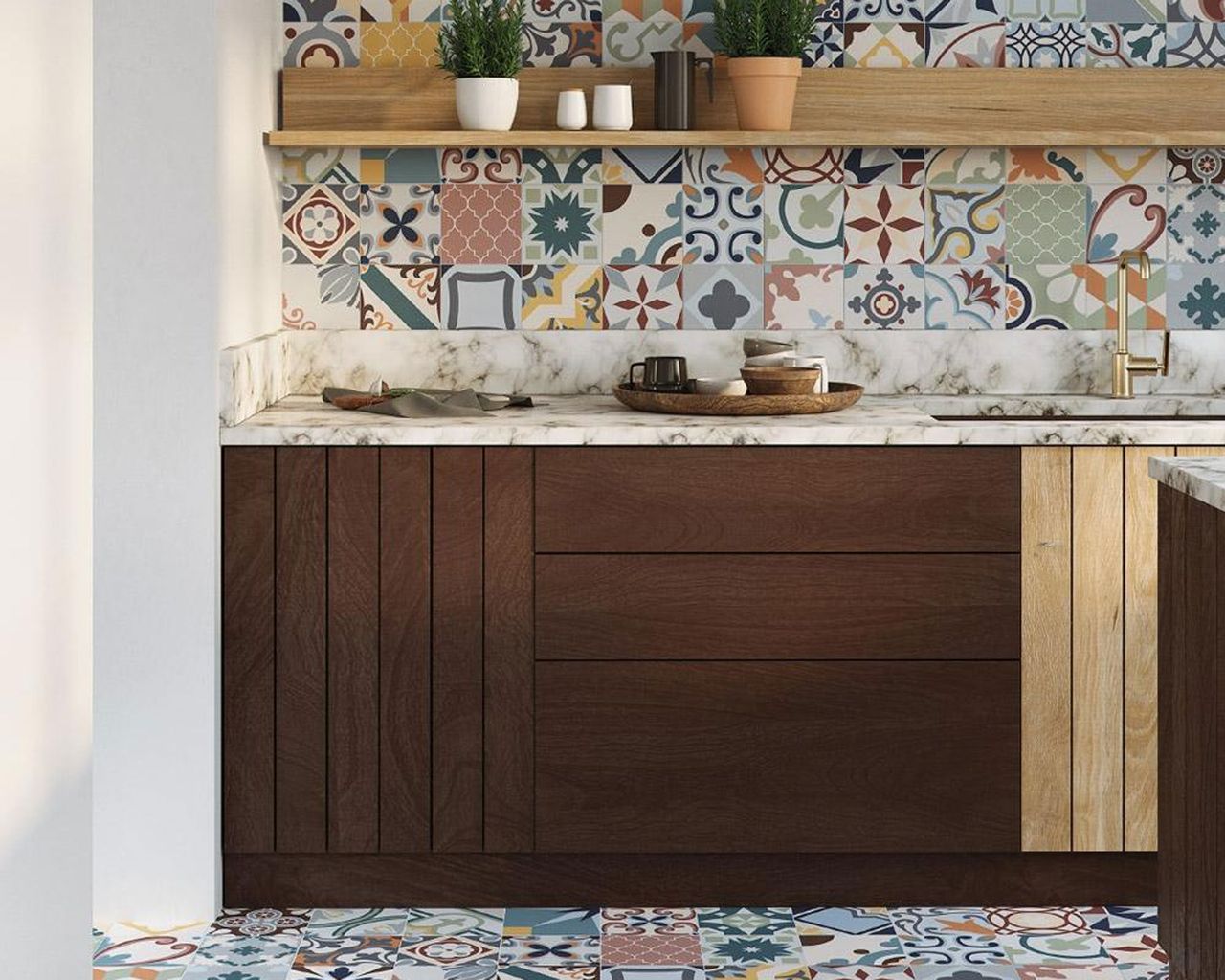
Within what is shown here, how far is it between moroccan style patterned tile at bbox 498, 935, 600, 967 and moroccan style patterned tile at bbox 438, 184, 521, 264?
4.80 feet

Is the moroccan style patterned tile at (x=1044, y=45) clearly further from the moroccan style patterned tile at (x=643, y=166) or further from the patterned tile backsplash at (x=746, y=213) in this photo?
the moroccan style patterned tile at (x=643, y=166)

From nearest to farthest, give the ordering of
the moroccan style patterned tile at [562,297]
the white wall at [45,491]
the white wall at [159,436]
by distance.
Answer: the white wall at [45,491] < the white wall at [159,436] < the moroccan style patterned tile at [562,297]

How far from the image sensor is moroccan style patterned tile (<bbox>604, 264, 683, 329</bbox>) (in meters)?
3.54

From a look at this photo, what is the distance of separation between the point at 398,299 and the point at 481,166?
1.12ft

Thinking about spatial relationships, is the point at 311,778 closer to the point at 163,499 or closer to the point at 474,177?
the point at 163,499

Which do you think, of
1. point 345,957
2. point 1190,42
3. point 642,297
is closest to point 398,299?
point 642,297

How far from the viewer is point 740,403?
3.04 metres

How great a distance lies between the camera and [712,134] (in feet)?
10.9

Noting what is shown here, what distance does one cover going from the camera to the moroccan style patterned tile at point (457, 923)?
113 inches

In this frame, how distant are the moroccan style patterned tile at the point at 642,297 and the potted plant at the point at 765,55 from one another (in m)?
0.38

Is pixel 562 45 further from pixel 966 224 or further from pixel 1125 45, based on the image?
pixel 1125 45

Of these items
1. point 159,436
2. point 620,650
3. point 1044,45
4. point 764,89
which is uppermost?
point 1044,45

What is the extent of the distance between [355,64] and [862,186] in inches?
44.3

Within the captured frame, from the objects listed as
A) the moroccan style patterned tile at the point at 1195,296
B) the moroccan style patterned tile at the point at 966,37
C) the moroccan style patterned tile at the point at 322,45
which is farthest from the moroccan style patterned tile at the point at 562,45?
the moroccan style patterned tile at the point at 1195,296
